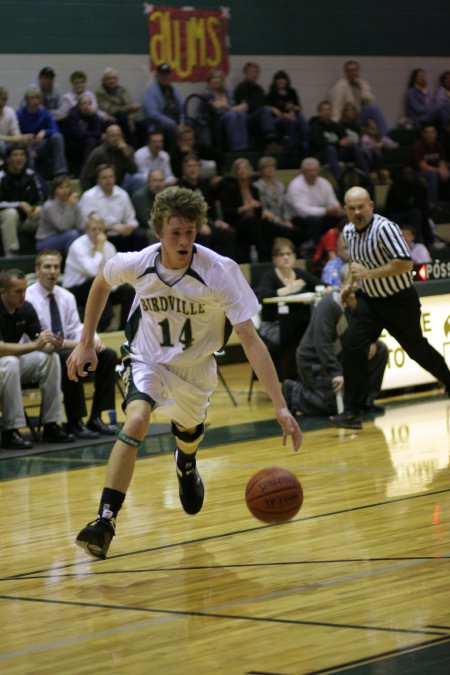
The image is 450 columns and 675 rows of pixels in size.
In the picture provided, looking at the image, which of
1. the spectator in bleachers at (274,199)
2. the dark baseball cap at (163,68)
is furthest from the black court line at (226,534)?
the dark baseball cap at (163,68)

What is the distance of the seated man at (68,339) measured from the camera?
1017 cm

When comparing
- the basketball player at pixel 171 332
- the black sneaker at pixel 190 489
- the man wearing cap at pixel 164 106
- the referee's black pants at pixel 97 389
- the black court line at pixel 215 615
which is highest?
the man wearing cap at pixel 164 106

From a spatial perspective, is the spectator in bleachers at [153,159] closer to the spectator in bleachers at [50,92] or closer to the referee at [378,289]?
the spectator in bleachers at [50,92]

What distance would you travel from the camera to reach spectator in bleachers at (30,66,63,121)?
15492 millimetres

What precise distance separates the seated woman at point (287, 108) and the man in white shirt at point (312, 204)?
164 cm

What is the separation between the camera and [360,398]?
33.3 ft

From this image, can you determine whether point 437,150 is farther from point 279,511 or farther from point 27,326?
point 279,511

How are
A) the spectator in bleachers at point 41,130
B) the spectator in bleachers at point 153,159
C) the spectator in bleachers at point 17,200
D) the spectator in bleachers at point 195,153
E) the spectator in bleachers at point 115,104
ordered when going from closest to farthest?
the spectator in bleachers at point 17,200 < the spectator in bleachers at point 41,130 < the spectator in bleachers at point 153,159 < the spectator in bleachers at point 195,153 < the spectator in bleachers at point 115,104

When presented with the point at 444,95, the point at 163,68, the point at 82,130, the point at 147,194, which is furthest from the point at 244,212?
the point at 444,95

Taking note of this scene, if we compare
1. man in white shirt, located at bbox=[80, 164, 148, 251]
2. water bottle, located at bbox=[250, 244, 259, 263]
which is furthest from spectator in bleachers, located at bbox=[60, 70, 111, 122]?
water bottle, located at bbox=[250, 244, 259, 263]

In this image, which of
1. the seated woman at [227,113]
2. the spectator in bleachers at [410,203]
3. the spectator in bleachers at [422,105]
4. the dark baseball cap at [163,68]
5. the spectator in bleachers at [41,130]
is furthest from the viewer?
the spectator in bleachers at [422,105]

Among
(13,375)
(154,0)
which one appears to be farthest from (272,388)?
(154,0)

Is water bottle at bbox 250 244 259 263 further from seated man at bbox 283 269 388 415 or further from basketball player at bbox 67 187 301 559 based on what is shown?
basketball player at bbox 67 187 301 559

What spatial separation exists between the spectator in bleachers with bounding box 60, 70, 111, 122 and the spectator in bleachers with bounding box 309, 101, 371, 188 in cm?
346
